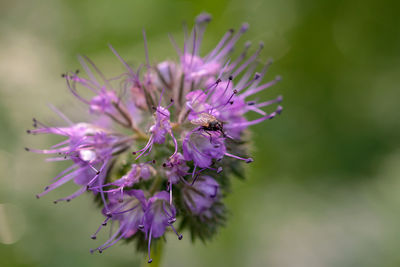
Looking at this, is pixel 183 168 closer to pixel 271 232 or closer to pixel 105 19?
pixel 271 232

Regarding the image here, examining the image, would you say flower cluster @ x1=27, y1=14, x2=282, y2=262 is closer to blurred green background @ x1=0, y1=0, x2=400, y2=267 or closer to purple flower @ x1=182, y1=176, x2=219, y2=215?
purple flower @ x1=182, y1=176, x2=219, y2=215

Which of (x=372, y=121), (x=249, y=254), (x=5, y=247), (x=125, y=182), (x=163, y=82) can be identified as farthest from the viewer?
(x=372, y=121)

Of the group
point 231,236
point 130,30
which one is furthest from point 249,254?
point 130,30

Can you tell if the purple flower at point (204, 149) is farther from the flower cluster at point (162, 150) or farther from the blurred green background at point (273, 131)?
the blurred green background at point (273, 131)

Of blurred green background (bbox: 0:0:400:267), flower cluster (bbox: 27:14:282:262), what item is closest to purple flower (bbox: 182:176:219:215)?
flower cluster (bbox: 27:14:282:262)

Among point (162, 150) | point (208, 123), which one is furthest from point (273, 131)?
point (208, 123)

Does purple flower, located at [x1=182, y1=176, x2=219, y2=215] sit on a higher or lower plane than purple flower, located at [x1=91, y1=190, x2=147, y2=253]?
higher

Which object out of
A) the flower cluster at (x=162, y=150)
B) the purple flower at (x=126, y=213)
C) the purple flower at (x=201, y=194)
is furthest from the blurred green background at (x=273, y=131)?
the purple flower at (x=201, y=194)
